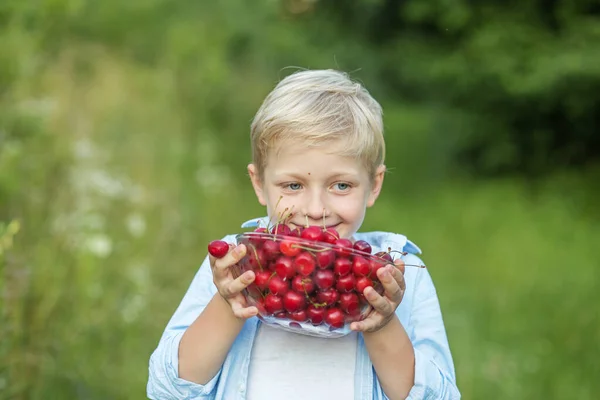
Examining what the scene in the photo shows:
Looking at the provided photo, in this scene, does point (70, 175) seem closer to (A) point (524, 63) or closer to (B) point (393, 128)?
(A) point (524, 63)

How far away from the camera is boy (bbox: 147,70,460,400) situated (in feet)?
6.59

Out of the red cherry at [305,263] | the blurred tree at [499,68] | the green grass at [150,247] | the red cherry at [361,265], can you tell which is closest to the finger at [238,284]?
the red cherry at [305,263]

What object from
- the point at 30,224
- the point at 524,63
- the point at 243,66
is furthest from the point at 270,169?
the point at 243,66

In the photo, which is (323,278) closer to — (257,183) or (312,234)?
(312,234)

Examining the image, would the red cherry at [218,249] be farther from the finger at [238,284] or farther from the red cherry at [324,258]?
the red cherry at [324,258]

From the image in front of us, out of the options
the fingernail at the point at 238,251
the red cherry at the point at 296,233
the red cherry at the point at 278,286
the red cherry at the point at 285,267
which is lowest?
the red cherry at the point at 278,286

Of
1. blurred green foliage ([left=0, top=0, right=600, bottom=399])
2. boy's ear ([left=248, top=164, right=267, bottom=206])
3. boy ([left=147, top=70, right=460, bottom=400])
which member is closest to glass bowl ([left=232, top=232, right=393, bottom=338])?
boy ([left=147, top=70, right=460, bottom=400])

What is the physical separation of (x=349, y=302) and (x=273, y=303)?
16 cm

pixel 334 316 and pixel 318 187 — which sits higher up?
pixel 318 187

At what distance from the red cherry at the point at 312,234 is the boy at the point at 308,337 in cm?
17

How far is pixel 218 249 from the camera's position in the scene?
6.02 feet

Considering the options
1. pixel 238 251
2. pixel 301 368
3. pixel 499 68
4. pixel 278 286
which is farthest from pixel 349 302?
pixel 499 68

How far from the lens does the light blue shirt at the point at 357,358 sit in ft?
6.74

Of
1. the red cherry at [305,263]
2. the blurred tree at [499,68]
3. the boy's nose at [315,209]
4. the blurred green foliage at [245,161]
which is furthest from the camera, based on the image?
the blurred tree at [499,68]
